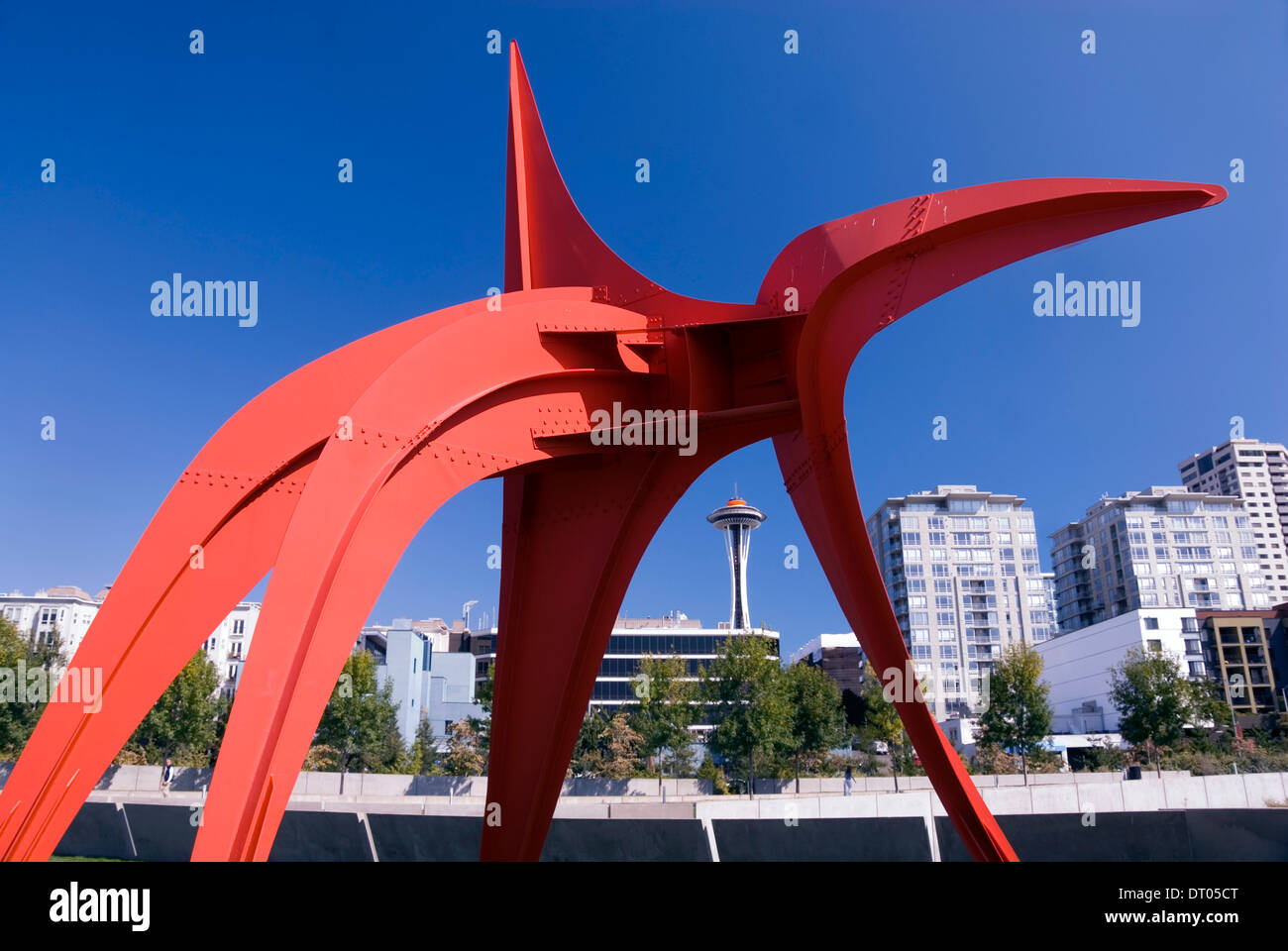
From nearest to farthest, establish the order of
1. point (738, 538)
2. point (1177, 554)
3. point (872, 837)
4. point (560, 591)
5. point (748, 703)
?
1. point (560, 591)
2. point (872, 837)
3. point (748, 703)
4. point (738, 538)
5. point (1177, 554)

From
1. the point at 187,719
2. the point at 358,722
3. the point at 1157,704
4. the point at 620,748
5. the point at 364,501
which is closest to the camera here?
the point at 364,501

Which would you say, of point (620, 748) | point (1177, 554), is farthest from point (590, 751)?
point (1177, 554)

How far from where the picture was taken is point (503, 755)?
13.9 meters

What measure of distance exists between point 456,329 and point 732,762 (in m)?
43.9

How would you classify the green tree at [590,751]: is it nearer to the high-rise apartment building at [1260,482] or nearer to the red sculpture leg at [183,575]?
the red sculpture leg at [183,575]

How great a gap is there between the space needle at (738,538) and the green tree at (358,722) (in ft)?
185

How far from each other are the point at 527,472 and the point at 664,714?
3883 centimetres

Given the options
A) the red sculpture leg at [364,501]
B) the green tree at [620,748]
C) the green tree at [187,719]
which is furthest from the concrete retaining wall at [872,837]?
the green tree at [187,719]

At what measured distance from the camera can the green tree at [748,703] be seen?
1925 inches

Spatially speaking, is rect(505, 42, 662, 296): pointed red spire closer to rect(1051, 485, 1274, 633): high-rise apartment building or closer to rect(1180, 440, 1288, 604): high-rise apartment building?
rect(1051, 485, 1274, 633): high-rise apartment building

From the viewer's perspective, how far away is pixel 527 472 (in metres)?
14.9

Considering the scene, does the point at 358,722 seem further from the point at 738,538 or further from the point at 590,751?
the point at 738,538

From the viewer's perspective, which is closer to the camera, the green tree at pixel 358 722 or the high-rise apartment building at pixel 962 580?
the green tree at pixel 358 722
